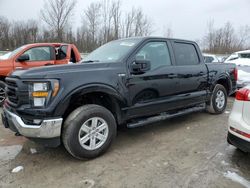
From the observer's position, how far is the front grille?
116 inches

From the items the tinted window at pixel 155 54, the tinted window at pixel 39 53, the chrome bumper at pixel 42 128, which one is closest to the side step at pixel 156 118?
the tinted window at pixel 155 54

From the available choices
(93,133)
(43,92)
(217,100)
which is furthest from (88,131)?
(217,100)

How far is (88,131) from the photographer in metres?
3.20

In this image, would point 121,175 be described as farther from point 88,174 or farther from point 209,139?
point 209,139

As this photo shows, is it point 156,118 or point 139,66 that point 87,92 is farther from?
point 156,118

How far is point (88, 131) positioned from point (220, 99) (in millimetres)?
3817

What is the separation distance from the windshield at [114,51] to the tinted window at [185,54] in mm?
996

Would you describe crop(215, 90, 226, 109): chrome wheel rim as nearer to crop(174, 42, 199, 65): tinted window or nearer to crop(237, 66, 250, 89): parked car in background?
crop(174, 42, 199, 65): tinted window

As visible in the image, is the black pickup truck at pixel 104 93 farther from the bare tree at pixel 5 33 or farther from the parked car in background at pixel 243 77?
the bare tree at pixel 5 33

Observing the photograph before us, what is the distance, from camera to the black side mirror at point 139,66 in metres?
3.55

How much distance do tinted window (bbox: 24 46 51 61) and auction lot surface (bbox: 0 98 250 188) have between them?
288 cm

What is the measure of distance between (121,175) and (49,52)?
16.6ft

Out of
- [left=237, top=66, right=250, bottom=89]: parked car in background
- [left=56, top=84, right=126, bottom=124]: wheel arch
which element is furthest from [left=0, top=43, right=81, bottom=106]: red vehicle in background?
[left=237, top=66, right=250, bottom=89]: parked car in background

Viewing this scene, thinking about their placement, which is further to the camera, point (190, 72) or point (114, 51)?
point (190, 72)
